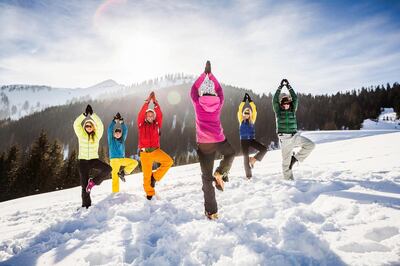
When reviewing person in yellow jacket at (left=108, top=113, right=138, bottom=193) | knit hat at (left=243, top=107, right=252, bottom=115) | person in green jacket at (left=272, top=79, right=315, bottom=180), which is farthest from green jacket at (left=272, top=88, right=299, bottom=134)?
person in yellow jacket at (left=108, top=113, right=138, bottom=193)

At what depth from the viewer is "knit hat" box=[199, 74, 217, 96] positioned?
4.86m

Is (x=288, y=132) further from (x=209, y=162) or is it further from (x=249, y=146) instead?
(x=209, y=162)

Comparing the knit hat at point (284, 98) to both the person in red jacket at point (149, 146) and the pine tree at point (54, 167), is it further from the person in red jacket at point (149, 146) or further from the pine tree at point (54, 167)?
the pine tree at point (54, 167)

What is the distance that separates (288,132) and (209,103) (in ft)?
10.7

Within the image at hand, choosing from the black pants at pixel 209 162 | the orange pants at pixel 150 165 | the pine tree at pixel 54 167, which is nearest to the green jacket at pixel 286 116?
the black pants at pixel 209 162

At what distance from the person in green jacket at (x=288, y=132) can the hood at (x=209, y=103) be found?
2.84m

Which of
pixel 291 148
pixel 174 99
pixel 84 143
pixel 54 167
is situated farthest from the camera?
pixel 174 99

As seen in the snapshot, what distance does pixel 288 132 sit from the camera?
7.11 m

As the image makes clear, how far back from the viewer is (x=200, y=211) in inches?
205

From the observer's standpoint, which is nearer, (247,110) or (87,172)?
(87,172)

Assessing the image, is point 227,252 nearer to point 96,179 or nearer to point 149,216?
point 149,216

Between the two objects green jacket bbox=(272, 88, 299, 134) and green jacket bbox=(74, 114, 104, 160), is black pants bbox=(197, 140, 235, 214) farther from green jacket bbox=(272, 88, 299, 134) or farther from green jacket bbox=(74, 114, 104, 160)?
green jacket bbox=(74, 114, 104, 160)

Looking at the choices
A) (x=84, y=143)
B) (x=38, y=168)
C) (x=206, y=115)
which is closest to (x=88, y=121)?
(x=84, y=143)

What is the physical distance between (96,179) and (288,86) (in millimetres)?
5896
